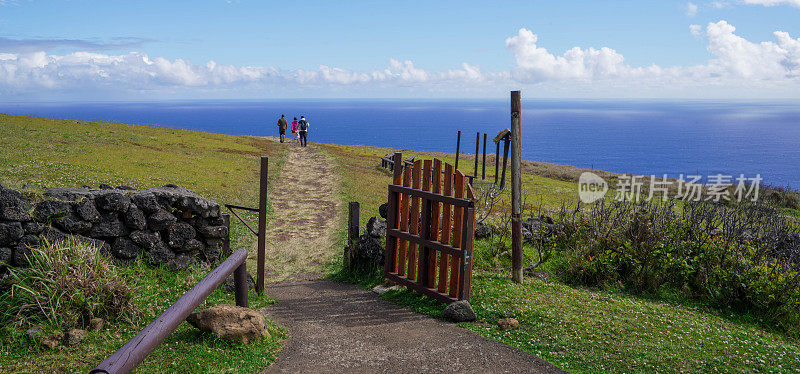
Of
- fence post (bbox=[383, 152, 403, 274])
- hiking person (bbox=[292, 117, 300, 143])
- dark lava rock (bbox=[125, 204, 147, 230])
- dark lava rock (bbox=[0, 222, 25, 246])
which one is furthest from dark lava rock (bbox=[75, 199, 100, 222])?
hiking person (bbox=[292, 117, 300, 143])

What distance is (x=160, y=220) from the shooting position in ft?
32.4

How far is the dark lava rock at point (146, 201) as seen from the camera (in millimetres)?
9750

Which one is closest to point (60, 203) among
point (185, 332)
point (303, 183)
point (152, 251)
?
point (152, 251)

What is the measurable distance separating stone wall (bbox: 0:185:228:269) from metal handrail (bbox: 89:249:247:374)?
2.68m

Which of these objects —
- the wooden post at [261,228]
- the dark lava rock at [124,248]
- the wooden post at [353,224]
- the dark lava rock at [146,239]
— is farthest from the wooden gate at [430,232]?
the dark lava rock at [124,248]

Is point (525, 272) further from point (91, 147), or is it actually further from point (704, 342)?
point (91, 147)

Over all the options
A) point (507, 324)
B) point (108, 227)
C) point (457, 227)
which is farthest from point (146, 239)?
point (507, 324)

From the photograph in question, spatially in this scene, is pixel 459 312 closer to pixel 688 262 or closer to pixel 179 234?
pixel 179 234

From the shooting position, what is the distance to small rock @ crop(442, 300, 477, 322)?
343 inches

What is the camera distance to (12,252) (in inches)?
324

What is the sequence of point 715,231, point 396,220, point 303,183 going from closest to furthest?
point 396,220 < point 715,231 < point 303,183

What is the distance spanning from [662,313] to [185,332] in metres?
7.98

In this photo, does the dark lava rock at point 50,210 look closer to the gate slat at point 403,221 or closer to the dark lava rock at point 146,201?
the dark lava rock at point 146,201

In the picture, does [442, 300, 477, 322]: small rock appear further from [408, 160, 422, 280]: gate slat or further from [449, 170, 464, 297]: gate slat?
[408, 160, 422, 280]: gate slat
